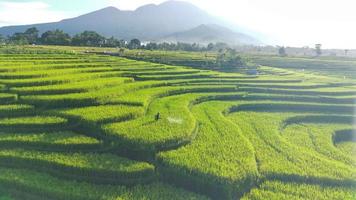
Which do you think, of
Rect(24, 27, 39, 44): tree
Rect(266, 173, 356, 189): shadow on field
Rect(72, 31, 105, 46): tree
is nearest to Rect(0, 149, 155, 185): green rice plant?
Rect(266, 173, 356, 189): shadow on field

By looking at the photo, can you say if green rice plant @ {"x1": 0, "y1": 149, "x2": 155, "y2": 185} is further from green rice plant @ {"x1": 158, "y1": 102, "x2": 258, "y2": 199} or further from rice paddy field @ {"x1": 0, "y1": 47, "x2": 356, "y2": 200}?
green rice plant @ {"x1": 158, "y1": 102, "x2": 258, "y2": 199}

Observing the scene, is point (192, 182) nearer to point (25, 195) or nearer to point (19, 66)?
point (25, 195)

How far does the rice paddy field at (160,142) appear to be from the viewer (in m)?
→ 11.9

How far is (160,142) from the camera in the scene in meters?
13.9

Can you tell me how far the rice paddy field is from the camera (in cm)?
1191

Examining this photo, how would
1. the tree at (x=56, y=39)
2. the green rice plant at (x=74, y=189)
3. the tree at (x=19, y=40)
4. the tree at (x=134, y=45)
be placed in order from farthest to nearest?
the tree at (x=134, y=45) < the tree at (x=56, y=39) < the tree at (x=19, y=40) < the green rice plant at (x=74, y=189)

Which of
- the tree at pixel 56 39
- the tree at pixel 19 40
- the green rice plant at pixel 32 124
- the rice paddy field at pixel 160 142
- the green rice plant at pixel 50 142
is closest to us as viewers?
the rice paddy field at pixel 160 142

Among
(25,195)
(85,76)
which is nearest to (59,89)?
(85,76)

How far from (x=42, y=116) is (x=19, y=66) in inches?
353

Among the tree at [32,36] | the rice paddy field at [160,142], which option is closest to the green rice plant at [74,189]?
the rice paddy field at [160,142]

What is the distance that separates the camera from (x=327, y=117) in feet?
71.3

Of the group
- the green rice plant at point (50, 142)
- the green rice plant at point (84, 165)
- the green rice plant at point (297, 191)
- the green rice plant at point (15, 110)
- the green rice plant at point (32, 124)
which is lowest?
the green rice plant at point (297, 191)

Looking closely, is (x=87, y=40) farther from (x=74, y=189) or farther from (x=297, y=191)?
(x=297, y=191)

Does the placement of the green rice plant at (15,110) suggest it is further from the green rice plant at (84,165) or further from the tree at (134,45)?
the tree at (134,45)
